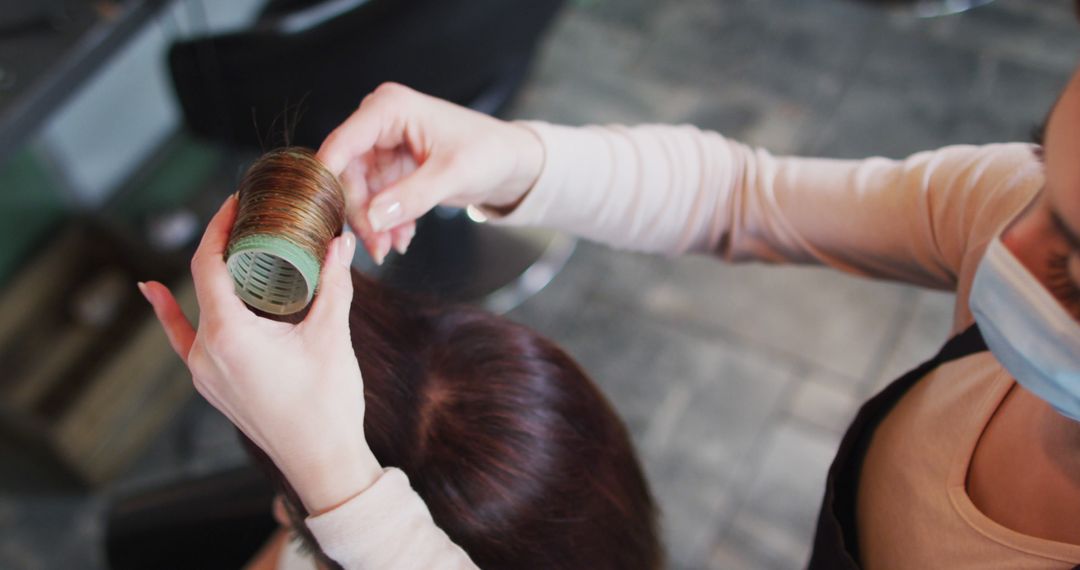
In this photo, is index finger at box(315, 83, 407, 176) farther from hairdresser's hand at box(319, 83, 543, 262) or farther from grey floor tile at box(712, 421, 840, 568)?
grey floor tile at box(712, 421, 840, 568)

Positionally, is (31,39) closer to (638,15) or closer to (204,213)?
(204,213)

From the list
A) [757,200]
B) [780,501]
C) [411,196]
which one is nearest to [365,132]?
[411,196]

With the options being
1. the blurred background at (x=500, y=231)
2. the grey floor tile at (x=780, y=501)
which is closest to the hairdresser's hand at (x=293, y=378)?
the blurred background at (x=500, y=231)

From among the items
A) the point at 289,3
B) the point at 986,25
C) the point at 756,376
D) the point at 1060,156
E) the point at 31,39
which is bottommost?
the point at 756,376

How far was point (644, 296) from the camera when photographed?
194cm

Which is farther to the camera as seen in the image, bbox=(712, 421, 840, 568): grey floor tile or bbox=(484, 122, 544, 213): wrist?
bbox=(712, 421, 840, 568): grey floor tile


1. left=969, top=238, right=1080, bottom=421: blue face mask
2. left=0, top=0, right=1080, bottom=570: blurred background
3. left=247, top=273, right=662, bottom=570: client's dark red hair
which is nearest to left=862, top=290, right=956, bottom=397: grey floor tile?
left=0, top=0, right=1080, bottom=570: blurred background

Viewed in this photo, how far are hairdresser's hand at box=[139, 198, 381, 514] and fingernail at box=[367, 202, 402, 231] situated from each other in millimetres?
101

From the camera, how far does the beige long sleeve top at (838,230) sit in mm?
610

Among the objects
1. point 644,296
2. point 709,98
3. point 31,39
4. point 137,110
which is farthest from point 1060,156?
point 137,110

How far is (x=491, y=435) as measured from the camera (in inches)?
28.6

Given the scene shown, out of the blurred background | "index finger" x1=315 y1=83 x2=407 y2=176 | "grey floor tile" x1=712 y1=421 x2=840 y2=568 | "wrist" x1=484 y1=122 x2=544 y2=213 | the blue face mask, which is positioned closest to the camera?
the blue face mask

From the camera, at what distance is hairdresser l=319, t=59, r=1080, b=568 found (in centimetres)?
56

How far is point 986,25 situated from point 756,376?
4.18 ft
